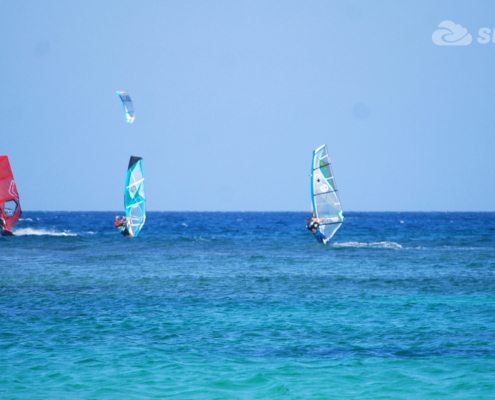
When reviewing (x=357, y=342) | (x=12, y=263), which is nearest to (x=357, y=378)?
(x=357, y=342)

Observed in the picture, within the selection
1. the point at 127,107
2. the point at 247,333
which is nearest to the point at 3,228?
the point at 127,107

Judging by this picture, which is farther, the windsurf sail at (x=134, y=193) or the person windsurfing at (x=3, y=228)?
the person windsurfing at (x=3, y=228)

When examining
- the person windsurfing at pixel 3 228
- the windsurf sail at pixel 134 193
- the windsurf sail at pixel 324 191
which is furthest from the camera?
the person windsurfing at pixel 3 228

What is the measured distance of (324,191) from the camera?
3600 centimetres

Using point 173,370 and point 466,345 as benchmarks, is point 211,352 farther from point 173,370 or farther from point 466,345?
point 466,345

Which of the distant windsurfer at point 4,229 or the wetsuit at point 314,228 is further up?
the wetsuit at point 314,228

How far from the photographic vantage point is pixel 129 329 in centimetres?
1298

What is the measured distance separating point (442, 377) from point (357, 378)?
1305 millimetres

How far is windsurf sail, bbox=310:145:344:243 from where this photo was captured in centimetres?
3534

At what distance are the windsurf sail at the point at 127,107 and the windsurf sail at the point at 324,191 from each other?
11625 mm

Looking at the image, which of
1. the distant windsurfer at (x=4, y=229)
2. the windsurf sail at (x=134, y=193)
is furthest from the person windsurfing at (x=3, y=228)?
the windsurf sail at (x=134, y=193)

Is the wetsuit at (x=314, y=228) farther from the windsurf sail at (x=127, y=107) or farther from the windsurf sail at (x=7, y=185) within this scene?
the windsurf sail at (x=7, y=185)

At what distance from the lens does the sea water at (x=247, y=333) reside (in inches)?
364

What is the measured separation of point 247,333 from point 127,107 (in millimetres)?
28539
